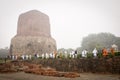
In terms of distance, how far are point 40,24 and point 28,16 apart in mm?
3028

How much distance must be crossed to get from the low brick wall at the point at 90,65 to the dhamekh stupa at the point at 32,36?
12.2 m

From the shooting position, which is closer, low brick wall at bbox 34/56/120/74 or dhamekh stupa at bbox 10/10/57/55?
low brick wall at bbox 34/56/120/74

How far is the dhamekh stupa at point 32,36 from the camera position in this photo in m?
28.8

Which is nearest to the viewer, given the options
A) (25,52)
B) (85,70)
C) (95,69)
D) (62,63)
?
(95,69)

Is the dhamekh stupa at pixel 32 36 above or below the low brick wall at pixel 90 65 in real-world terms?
above

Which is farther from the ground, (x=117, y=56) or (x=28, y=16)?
(x=28, y=16)

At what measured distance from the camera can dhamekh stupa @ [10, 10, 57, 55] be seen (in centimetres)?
2875

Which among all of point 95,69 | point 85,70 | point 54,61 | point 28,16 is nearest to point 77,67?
point 85,70

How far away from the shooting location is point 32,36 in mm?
29953

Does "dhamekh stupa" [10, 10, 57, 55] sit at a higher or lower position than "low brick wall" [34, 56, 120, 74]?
higher

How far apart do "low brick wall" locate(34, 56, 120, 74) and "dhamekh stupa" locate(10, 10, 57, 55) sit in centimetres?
1219

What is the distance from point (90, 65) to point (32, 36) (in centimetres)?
1890

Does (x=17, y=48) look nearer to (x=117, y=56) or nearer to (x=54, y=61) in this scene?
(x=54, y=61)

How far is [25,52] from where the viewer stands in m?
28.2
